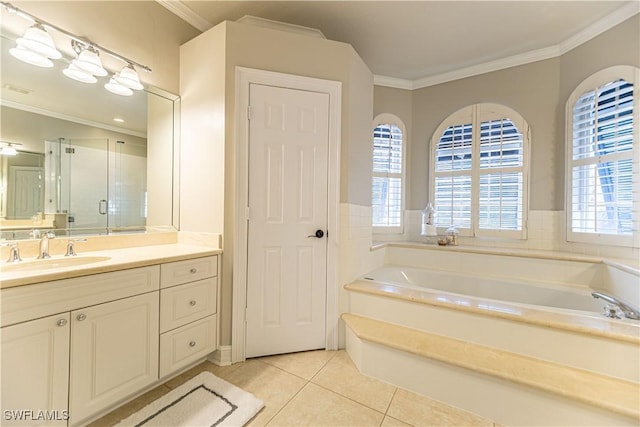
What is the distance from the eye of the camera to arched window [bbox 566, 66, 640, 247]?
6.69 feet

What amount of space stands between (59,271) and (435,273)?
2960mm

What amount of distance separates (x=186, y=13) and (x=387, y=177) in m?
2.57

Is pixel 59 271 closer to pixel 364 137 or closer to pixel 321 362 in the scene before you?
pixel 321 362

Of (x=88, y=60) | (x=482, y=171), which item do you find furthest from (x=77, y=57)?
(x=482, y=171)

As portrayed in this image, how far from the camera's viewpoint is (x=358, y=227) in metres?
2.35

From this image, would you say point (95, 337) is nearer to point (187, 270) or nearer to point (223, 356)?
point (187, 270)

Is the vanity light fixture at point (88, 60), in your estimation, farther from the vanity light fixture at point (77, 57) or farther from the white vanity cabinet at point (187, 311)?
the white vanity cabinet at point (187, 311)

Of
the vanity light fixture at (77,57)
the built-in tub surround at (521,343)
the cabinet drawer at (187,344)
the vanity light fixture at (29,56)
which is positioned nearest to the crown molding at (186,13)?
the vanity light fixture at (77,57)

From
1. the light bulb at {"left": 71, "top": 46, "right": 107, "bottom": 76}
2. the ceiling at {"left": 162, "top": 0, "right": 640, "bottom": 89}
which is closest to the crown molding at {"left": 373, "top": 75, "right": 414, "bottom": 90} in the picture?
the ceiling at {"left": 162, "top": 0, "right": 640, "bottom": 89}

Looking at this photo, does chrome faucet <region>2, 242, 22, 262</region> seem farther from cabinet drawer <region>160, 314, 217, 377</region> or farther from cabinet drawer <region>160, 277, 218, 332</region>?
cabinet drawer <region>160, 314, 217, 377</region>

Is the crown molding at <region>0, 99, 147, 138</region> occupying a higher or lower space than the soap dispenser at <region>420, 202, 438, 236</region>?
higher

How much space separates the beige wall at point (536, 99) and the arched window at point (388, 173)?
0.47 ft

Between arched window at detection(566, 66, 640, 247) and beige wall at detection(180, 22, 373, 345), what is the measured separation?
214 cm

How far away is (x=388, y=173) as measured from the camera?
3.28 metres
